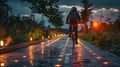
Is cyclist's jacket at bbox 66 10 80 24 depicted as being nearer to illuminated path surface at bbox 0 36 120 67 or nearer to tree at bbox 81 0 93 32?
illuminated path surface at bbox 0 36 120 67

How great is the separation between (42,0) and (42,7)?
2547 mm

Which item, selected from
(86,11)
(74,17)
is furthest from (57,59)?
(86,11)

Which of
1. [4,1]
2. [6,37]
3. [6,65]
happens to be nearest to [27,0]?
[4,1]

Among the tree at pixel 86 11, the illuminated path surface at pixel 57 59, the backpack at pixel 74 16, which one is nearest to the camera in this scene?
the illuminated path surface at pixel 57 59

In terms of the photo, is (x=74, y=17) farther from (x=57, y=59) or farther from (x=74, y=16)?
(x=57, y=59)

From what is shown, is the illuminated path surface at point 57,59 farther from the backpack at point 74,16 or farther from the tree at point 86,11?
the tree at point 86,11

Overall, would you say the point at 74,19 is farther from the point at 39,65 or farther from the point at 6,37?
the point at 6,37

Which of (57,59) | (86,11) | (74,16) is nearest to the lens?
(57,59)

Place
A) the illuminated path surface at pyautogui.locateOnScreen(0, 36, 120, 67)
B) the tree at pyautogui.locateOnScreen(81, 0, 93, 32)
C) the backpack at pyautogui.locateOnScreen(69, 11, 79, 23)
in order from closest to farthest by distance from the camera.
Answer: the illuminated path surface at pyautogui.locateOnScreen(0, 36, 120, 67), the backpack at pyautogui.locateOnScreen(69, 11, 79, 23), the tree at pyautogui.locateOnScreen(81, 0, 93, 32)

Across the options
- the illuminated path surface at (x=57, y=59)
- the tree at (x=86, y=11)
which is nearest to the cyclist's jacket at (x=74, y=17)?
the illuminated path surface at (x=57, y=59)

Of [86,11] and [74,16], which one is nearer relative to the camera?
[74,16]

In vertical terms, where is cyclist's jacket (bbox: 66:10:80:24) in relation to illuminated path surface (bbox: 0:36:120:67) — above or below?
above

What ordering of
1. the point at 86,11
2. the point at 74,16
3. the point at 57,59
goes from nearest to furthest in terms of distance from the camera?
1. the point at 57,59
2. the point at 74,16
3. the point at 86,11

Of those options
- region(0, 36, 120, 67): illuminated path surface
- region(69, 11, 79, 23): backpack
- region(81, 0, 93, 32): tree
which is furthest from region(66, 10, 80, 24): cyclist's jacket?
region(81, 0, 93, 32): tree
